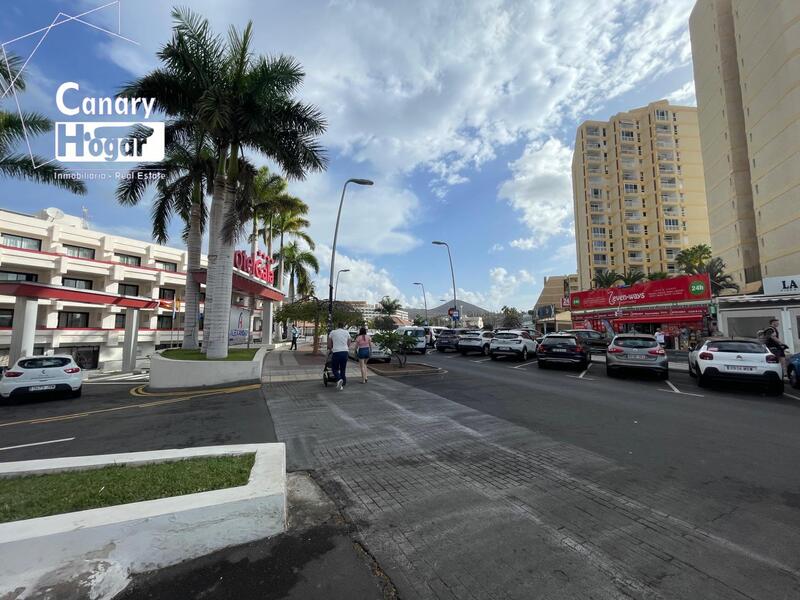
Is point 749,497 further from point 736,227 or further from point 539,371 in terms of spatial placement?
point 736,227

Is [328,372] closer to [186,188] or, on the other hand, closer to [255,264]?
[186,188]

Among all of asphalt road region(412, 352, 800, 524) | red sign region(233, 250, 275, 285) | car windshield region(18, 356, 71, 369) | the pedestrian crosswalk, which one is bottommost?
the pedestrian crosswalk

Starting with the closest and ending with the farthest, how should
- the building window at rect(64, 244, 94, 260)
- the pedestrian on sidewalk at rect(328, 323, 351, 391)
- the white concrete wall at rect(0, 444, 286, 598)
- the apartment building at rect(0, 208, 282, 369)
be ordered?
1. the white concrete wall at rect(0, 444, 286, 598)
2. the pedestrian on sidewalk at rect(328, 323, 351, 391)
3. the apartment building at rect(0, 208, 282, 369)
4. the building window at rect(64, 244, 94, 260)

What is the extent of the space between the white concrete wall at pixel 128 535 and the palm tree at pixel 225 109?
10.7 meters

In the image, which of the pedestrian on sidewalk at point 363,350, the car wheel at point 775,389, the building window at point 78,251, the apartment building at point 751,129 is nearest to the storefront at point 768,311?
the car wheel at point 775,389

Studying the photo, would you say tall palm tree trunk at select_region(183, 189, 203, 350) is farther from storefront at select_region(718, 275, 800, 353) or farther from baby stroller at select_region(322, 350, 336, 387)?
storefront at select_region(718, 275, 800, 353)

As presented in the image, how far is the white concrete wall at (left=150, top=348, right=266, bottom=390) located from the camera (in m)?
11.4

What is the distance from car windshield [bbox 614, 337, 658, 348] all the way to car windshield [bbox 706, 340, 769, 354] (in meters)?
1.88

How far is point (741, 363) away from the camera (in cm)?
971

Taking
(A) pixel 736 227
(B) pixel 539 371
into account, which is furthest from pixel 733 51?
(B) pixel 539 371

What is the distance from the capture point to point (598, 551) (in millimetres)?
2654

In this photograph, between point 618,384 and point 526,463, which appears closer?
point 526,463

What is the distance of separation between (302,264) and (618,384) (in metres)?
33.1

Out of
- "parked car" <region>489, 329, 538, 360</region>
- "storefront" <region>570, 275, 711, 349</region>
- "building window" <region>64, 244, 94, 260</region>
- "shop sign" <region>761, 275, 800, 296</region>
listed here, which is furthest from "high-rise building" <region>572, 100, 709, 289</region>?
"building window" <region>64, 244, 94, 260</region>
